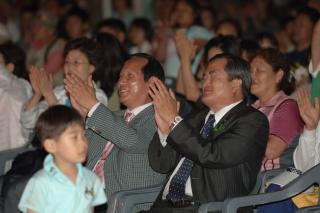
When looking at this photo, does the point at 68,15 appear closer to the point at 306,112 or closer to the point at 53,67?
the point at 53,67

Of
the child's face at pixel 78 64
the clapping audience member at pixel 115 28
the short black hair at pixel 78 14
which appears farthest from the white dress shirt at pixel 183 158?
the short black hair at pixel 78 14

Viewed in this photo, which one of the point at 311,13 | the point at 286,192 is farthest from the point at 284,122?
the point at 311,13

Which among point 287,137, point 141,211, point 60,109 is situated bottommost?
point 141,211

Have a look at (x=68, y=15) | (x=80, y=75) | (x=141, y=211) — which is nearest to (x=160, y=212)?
(x=141, y=211)

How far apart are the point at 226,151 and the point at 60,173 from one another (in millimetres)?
1024

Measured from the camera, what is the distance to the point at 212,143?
16.7 feet

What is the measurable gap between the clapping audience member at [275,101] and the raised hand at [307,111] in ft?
1.08

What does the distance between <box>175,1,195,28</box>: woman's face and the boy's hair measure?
469 cm

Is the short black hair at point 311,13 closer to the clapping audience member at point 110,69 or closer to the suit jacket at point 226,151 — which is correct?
the clapping audience member at point 110,69

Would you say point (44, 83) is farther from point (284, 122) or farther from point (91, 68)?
point (284, 122)

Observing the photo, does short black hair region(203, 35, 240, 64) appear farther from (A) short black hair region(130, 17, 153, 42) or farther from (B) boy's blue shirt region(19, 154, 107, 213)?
(A) short black hair region(130, 17, 153, 42)

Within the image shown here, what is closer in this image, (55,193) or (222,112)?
(55,193)

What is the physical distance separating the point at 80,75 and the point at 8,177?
1.11 m

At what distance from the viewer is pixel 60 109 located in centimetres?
457
